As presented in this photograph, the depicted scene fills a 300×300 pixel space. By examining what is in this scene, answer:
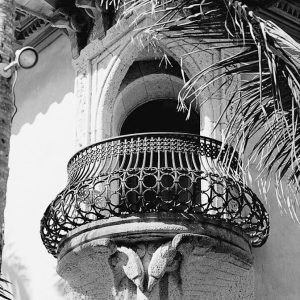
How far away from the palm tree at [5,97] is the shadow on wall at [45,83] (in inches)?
186

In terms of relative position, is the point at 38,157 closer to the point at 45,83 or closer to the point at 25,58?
the point at 45,83

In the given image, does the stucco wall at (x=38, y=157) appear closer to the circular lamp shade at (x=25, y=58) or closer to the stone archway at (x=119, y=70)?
the stone archway at (x=119, y=70)

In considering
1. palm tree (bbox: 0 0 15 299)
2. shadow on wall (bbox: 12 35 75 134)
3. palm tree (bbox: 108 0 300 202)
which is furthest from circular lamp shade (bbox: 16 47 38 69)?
shadow on wall (bbox: 12 35 75 134)

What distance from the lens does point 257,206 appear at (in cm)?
1436

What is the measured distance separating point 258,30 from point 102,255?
579 centimetres

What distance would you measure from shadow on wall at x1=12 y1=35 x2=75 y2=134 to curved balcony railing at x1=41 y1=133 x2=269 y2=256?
2.53 m

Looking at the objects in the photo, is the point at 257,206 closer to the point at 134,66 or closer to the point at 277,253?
the point at 277,253

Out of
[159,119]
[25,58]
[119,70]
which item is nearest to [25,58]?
[25,58]

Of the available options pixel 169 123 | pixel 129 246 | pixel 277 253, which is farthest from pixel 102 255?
pixel 169 123

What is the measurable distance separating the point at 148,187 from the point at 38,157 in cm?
370

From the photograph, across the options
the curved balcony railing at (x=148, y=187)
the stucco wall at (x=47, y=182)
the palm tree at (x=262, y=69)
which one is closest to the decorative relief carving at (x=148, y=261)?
the curved balcony railing at (x=148, y=187)

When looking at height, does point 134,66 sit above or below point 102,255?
above

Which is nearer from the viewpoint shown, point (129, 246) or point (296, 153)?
point (296, 153)

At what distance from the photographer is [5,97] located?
11742 millimetres
